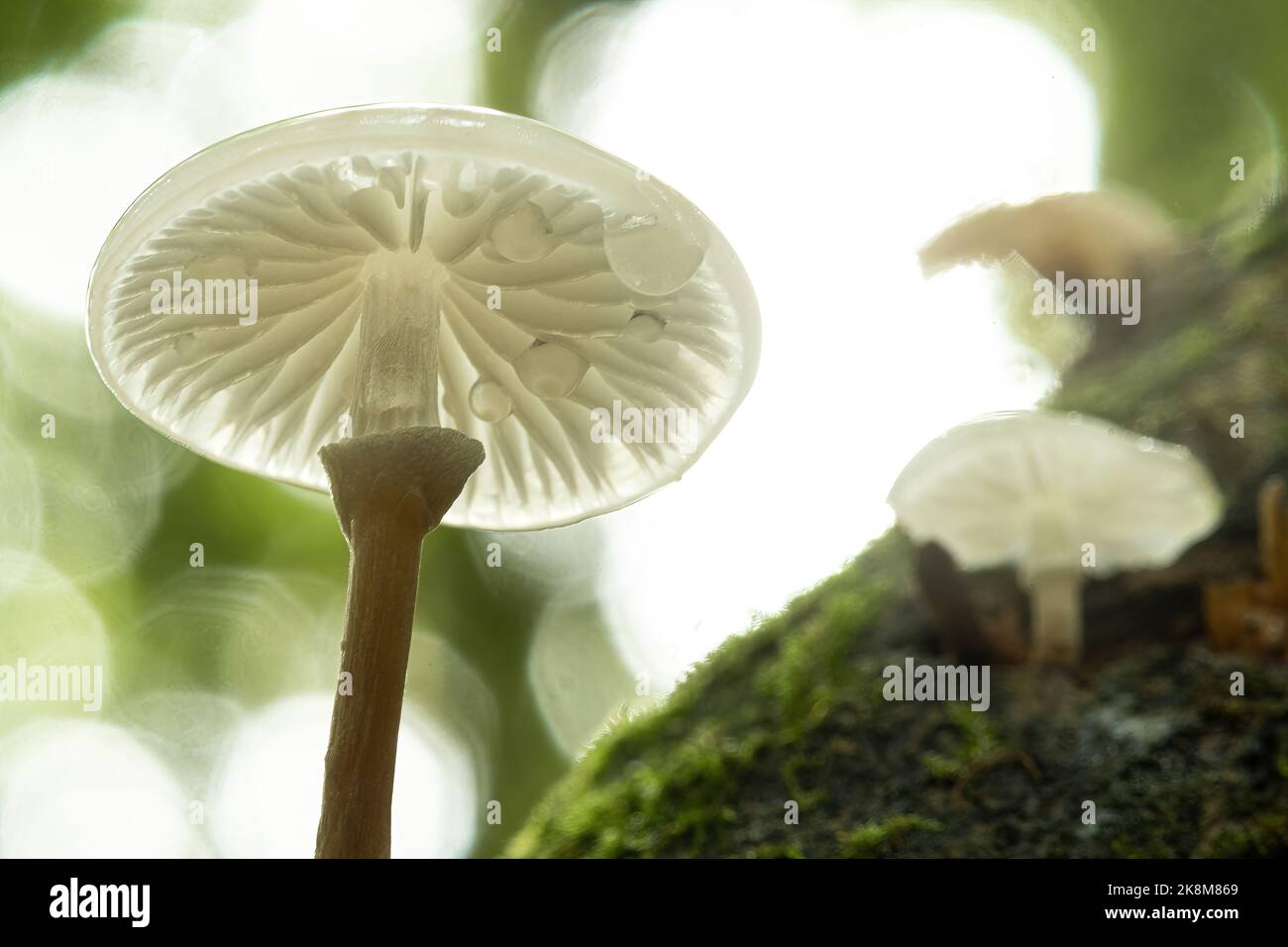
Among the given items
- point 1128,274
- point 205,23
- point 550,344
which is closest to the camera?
point 550,344

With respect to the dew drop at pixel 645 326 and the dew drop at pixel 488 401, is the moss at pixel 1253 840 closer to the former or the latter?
the dew drop at pixel 645 326

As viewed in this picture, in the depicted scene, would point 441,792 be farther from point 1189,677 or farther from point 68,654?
point 1189,677

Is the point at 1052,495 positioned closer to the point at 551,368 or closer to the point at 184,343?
the point at 551,368

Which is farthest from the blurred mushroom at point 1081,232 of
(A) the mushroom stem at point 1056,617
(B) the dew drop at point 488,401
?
(B) the dew drop at point 488,401

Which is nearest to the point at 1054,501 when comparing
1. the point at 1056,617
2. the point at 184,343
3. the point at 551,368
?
the point at 1056,617

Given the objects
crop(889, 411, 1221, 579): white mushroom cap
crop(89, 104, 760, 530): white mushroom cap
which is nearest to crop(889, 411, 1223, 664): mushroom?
crop(889, 411, 1221, 579): white mushroom cap

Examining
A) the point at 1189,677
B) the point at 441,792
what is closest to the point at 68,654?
the point at 441,792

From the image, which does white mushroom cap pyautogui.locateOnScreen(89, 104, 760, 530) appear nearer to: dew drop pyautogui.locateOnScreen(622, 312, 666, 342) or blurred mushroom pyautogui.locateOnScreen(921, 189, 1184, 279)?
dew drop pyautogui.locateOnScreen(622, 312, 666, 342)
